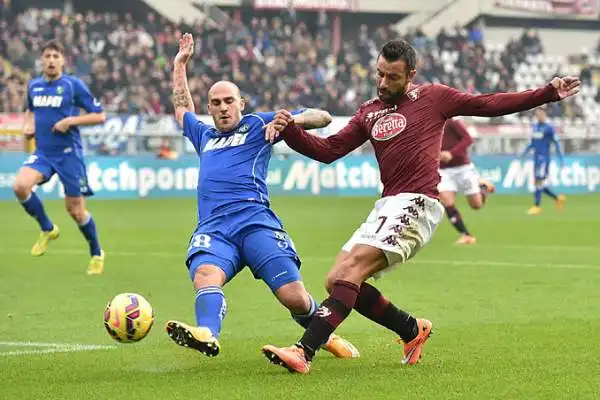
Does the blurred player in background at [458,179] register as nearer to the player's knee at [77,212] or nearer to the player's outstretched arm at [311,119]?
the player's knee at [77,212]

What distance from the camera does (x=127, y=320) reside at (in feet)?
25.2

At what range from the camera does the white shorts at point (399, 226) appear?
762 cm

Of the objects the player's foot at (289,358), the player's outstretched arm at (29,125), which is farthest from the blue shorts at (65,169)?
the player's foot at (289,358)

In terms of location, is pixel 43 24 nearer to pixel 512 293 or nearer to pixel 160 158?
pixel 160 158

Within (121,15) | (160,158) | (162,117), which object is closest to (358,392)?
(160,158)

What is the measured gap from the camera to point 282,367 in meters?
7.63

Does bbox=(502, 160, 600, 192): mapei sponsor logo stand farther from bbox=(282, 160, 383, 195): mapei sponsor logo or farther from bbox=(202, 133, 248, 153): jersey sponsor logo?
bbox=(202, 133, 248, 153): jersey sponsor logo

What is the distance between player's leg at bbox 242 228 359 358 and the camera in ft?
25.8

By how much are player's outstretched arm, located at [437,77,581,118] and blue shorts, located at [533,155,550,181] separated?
841 inches

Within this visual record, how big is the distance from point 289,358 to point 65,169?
306 inches

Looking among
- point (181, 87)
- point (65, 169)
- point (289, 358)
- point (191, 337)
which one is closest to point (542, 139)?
point (65, 169)

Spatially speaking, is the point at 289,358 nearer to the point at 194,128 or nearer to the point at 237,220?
the point at 237,220

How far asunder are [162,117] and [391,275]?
20.3 metres

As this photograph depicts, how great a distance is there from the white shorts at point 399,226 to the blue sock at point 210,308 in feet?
2.76
